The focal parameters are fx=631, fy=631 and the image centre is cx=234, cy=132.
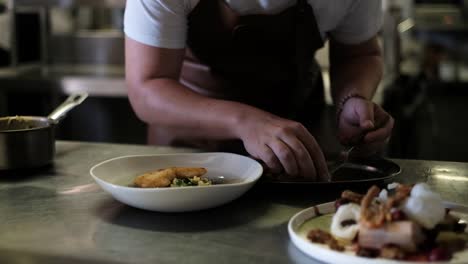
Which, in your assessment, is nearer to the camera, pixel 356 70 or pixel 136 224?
pixel 136 224

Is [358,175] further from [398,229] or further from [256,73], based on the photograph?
[256,73]

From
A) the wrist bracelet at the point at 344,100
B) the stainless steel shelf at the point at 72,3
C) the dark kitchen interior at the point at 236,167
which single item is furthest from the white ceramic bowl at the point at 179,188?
the stainless steel shelf at the point at 72,3

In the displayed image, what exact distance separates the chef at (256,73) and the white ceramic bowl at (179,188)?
0.05m

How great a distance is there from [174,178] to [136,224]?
123mm

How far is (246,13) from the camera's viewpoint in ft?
4.72

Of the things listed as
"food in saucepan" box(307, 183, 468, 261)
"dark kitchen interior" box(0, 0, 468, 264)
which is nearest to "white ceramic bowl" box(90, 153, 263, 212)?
"dark kitchen interior" box(0, 0, 468, 264)

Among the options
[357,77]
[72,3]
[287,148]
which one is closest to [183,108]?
[287,148]

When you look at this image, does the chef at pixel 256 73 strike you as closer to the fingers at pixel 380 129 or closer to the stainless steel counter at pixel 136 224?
the fingers at pixel 380 129

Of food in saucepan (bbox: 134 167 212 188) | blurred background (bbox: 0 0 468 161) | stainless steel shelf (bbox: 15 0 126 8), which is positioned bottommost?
blurred background (bbox: 0 0 468 161)

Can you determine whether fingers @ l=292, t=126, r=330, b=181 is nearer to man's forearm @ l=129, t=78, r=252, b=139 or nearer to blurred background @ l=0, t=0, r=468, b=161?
man's forearm @ l=129, t=78, r=252, b=139

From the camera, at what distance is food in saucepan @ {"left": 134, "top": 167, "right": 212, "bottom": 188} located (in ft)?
3.27

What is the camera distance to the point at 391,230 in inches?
30.2

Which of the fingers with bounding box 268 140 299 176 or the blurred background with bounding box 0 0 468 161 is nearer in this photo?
the fingers with bounding box 268 140 299 176

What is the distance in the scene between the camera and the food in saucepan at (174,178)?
3.27 feet
